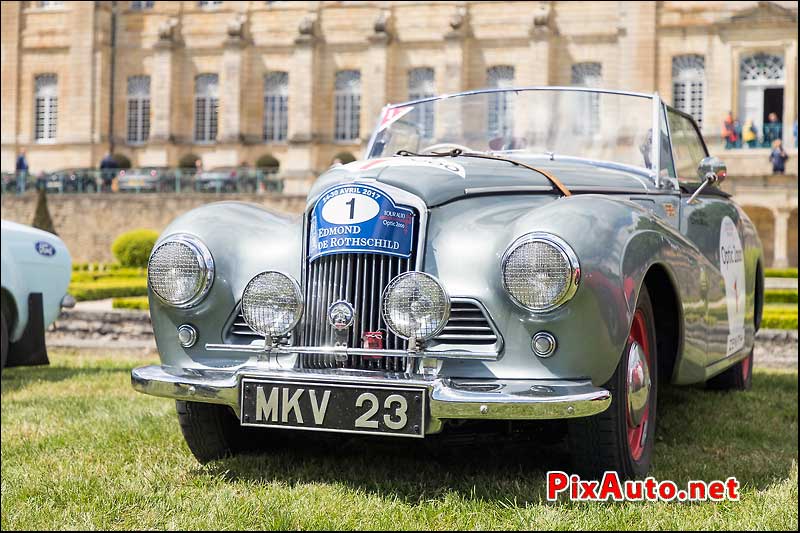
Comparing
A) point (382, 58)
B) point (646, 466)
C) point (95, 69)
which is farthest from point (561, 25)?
point (646, 466)

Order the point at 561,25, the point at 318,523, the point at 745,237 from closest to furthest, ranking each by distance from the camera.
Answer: the point at 318,523, the point at 745,237, the point at 561,25

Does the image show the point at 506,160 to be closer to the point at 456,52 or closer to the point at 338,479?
the point at 338,479

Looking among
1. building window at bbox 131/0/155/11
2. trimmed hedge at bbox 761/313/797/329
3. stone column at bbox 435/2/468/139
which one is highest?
building window at bbox 131/0/155/11

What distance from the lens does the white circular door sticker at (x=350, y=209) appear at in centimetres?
381

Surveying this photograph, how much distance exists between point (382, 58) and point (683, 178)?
32.3 metres

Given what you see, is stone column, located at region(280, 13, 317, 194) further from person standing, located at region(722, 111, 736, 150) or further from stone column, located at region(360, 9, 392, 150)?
person standing, located at region(722, 111, 736, 150)

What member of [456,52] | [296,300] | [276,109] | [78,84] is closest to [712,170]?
[296,300]

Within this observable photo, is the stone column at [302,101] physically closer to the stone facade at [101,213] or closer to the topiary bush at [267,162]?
the topiary bush at [267,162]

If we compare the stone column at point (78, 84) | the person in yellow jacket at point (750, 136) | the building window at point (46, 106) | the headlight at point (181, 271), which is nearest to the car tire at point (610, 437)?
the headlight at point (181, 271)

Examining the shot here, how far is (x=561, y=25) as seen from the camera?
3594cm

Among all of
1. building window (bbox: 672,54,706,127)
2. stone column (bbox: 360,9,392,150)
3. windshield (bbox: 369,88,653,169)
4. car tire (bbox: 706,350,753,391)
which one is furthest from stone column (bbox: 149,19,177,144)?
car tire (bbox: 706,350,753,391)

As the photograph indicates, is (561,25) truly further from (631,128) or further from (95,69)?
(631,128)

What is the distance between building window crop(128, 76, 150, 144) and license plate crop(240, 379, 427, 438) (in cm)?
3862

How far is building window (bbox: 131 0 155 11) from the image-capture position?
41.1m
